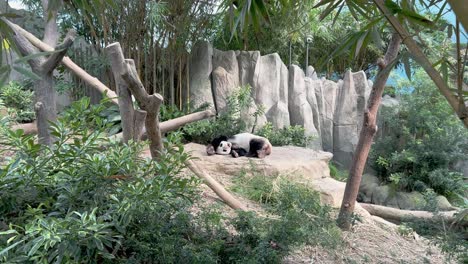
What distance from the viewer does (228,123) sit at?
6797 mm

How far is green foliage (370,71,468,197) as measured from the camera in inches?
285

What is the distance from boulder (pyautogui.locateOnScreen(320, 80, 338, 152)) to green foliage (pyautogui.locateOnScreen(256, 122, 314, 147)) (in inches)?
53.6

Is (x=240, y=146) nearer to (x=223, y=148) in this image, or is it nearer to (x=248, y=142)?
(x=248, y=142)

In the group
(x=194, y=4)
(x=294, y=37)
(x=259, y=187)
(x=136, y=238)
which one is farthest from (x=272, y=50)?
(x=136, y=238)

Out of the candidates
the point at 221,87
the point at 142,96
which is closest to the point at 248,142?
the point at 221,87

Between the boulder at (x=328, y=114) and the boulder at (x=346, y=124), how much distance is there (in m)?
0.15

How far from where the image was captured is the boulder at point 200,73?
23.2 feet

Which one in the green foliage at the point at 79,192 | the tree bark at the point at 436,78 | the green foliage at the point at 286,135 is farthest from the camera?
the green foliage at the point at 286,135

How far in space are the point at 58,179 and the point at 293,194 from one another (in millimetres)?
1786

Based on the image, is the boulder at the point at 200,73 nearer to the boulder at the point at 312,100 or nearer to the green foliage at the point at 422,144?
the boulder at the point at 312,100

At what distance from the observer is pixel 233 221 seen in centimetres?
254

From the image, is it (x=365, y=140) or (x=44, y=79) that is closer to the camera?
(x=44, y=79)

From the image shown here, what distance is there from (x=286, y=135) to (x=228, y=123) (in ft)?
3.79

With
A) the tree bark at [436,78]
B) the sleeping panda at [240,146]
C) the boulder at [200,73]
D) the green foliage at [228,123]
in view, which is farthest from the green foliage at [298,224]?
the boulder at [200,73]
